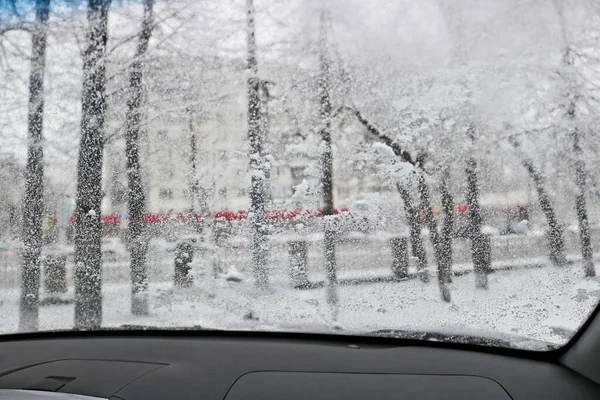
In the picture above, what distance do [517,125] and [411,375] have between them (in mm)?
1552

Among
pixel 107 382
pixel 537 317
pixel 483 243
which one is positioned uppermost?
pixel 483 243

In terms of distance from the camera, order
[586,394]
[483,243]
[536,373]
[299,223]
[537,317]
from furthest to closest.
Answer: [299,223]
[483,243]
[537,317]
[536,373]
[586,394]

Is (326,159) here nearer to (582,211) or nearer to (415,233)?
(415,233)

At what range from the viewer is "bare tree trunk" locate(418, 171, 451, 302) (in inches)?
108

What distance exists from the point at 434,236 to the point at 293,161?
1.00 m

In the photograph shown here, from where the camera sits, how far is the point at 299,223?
307 centimetres

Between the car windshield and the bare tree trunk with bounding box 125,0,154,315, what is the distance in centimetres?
1

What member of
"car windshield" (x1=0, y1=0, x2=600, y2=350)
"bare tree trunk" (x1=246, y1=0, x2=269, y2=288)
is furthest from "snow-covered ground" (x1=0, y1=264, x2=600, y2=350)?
"bare tree trunk" (x1=246, y1=0, x2=269, y2=288)

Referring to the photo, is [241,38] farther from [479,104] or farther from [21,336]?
[21,336]

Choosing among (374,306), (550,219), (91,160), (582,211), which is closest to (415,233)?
(374,306)

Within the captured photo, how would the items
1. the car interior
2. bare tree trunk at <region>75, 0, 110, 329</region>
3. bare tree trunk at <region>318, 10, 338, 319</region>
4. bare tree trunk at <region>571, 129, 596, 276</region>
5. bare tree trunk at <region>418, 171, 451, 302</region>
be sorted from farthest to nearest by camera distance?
bare tree trunk at <region>75, 0, 110, 329</region> → bare tree trunk at <region>318, 10, 338, 319</region> → bare tree trunk at <region>418, 171, 451, 302</region> → bare tree trunk at <region>571, 129, 596, 276</region> → the car interior

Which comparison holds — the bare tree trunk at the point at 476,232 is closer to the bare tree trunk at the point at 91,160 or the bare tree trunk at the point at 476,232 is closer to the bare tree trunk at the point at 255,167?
the bare tree trunk at the point at 255,167

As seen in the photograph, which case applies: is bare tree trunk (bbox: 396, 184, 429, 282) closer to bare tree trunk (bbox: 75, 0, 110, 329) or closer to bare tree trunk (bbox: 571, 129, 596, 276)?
bare tree trunk (bbox: 571, 129, 596, 276)

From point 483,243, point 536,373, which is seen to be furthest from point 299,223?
point 536,373
